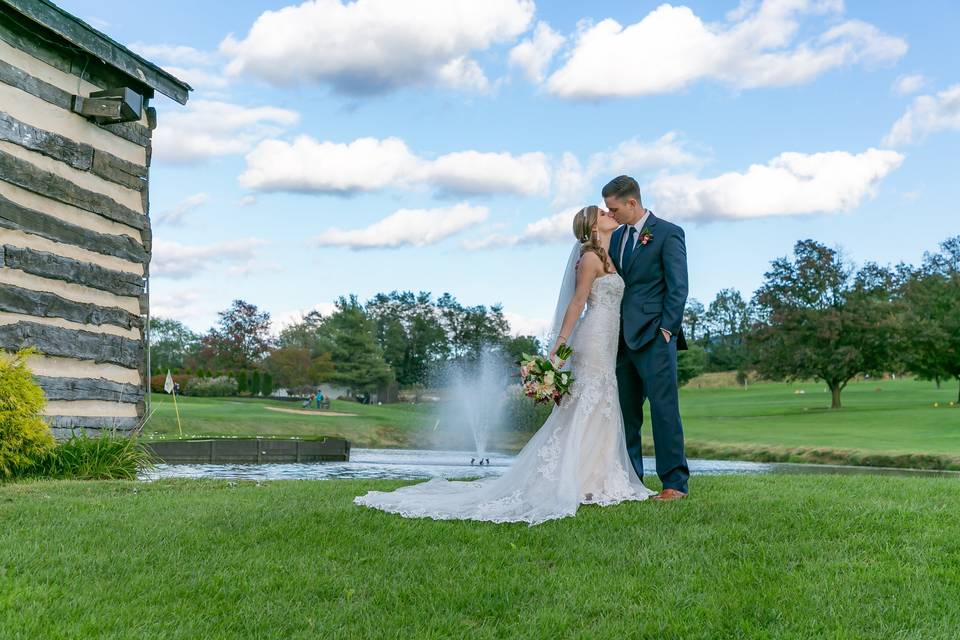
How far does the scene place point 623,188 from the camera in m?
6.89

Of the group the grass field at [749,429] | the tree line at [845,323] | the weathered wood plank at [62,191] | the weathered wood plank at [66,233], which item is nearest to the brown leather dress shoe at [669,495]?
the weathered wood plank at [66,233]

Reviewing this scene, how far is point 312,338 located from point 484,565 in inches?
2789

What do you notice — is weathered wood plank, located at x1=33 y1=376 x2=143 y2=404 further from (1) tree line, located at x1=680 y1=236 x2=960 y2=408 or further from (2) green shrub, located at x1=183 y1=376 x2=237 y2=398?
(2) green shrub, located at x1=183 y1=376 x2=237 y2=398

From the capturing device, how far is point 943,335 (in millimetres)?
35719

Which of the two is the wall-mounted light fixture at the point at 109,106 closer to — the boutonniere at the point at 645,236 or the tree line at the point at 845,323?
the boutonniere at the point at 645,236

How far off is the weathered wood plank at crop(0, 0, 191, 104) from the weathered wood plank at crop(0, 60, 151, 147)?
0.63m

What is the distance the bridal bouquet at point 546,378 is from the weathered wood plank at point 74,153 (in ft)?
23.8

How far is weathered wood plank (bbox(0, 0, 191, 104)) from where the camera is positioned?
33.7ft

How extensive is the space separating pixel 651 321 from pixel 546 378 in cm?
96

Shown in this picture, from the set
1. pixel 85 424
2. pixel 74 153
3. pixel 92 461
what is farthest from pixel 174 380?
pixel 92 461

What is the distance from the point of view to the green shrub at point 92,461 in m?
9.71

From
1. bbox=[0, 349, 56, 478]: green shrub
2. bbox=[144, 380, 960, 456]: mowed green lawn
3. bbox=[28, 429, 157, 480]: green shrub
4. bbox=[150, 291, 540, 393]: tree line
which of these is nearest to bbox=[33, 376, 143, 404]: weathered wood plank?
bbox=[28, 429, 157, 480]: green shrub

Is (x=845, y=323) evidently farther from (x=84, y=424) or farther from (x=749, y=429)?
(x=84, y=424)

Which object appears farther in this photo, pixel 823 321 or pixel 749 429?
pixel 823 321
